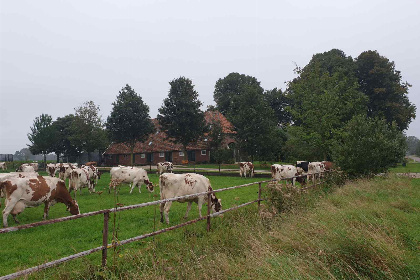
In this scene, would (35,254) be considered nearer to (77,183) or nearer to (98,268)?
(98,268)

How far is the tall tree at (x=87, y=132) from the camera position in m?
49.8

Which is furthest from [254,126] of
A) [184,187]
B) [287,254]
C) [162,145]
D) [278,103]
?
[278,103]

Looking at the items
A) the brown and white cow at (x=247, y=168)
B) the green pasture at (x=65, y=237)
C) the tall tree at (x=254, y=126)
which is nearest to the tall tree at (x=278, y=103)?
the tall tree at (x=254, y=126)

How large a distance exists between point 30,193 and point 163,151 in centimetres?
4271

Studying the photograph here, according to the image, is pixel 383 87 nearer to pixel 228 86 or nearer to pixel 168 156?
pixel 228 86

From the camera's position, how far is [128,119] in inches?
1758

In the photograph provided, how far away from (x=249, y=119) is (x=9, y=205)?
2866 cm

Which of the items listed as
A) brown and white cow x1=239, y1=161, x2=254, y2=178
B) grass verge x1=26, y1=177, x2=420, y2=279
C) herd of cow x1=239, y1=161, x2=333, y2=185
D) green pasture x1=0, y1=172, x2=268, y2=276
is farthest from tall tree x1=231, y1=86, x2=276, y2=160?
grass verge x1=26, y1=177, x2=420, y2=279

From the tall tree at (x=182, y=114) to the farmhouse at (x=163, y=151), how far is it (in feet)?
11.1

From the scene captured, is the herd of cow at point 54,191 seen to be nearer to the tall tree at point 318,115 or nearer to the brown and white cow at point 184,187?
the brown and white cow at point 184,187

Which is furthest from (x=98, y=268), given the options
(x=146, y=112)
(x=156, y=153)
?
(x=156, y=153)

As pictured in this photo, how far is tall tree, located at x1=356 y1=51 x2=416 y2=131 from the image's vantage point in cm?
4362

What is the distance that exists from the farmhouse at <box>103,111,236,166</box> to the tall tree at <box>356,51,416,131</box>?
2303 centimetres

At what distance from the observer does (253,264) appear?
466cm
